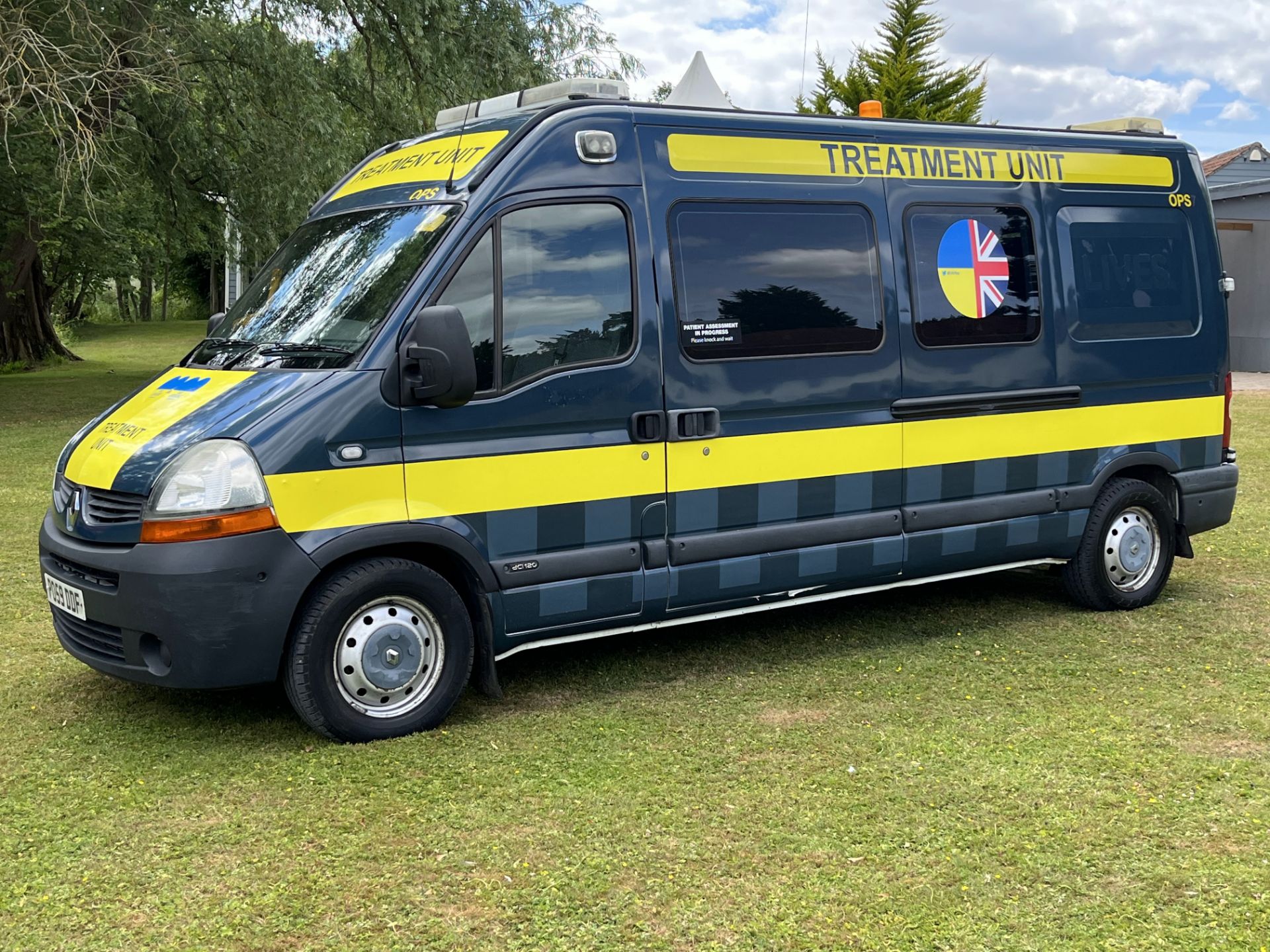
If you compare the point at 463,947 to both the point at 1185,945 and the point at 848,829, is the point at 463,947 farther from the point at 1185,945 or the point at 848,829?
the point at 1185,945

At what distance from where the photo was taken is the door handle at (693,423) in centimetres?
571

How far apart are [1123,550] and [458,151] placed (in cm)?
422

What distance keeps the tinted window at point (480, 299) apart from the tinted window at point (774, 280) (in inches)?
Result: 35.3

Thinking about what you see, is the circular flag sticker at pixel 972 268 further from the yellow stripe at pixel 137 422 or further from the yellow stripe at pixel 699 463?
the yellow stripe at pixel 137 422

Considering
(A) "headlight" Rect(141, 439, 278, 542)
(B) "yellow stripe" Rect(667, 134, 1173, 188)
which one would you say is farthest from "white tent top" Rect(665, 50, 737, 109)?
(A) "headlight" Rect(141, 439, 278, 542)

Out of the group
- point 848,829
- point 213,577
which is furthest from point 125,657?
point 848,829

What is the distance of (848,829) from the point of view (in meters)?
4.34

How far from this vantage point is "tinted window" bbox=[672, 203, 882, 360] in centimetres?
583

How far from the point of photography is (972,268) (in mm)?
6691

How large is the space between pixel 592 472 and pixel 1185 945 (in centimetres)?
287

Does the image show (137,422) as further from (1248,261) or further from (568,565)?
(1248,261)

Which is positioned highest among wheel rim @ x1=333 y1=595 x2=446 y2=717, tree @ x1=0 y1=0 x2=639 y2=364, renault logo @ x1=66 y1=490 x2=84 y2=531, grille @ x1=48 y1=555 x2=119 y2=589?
tree @ x1=0 y1=0 x2=639 y2=364

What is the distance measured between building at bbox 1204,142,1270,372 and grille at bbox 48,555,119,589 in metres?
24.0

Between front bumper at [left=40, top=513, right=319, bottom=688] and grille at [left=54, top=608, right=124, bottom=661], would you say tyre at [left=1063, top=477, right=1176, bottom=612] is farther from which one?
grille at [left=54, top=608, right=124, bottom=661]
